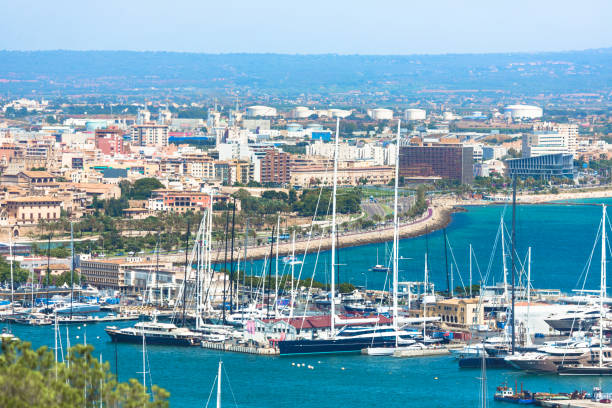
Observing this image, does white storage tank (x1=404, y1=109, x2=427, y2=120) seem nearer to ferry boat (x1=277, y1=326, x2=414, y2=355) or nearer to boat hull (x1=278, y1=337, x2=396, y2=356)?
ferry boat (x1=277, y1=326, x2=414, y2=355)

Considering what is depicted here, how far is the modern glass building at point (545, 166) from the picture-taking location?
46.7 metres

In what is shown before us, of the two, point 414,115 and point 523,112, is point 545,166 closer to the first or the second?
point 414,115

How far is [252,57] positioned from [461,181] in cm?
12878

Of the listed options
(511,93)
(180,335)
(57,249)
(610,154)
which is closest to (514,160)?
(610,154)

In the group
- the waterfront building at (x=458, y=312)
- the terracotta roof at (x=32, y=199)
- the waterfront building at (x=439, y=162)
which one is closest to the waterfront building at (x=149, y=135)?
the waterfront building at (x=439, y=162)

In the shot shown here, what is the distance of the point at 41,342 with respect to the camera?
615 inches

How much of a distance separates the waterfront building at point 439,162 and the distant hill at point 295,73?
77.2m

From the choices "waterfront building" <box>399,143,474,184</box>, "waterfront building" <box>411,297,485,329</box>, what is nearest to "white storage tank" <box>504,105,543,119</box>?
"waterfront building" <box>399,143,474,184</box>

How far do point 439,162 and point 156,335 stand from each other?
30.0m

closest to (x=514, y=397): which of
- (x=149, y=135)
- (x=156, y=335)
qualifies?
(x=156, y=335)

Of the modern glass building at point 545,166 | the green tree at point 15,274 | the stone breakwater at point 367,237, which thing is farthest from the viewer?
the modern glass building at point 545,166

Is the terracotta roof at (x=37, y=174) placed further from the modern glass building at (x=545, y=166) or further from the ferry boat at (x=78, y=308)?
the ferry boat at (x=78, y=308)

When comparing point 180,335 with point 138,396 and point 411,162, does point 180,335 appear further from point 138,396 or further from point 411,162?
point 411,162

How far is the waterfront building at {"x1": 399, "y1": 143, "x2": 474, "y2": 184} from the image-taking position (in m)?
45.1
